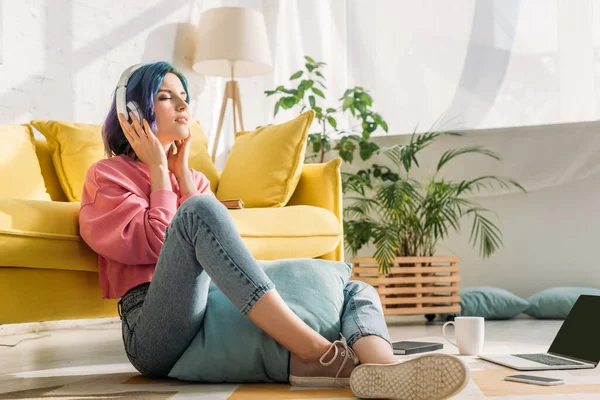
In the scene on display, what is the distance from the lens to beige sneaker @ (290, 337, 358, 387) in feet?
4.79

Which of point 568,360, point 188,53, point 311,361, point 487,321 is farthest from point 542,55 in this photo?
point 311,361

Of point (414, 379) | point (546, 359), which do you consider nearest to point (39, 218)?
point (414, 379)

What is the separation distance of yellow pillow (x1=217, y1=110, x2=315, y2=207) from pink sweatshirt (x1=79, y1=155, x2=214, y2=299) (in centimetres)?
101

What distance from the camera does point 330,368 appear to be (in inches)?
57.9

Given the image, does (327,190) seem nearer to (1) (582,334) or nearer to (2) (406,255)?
(2) (406,255)

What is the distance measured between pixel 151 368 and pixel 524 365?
0.89m

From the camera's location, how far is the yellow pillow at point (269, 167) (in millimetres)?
2852

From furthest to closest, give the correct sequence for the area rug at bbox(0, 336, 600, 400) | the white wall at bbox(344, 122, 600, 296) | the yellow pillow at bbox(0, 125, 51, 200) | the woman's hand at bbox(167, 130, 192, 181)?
1. the white wall at bbox(344, 122, 600, 296)
2. the yellow pillow at bbox(0, 125, 51, 200)
3. the woman's hand at bbox(167, 130, 192, 181)
4. the area rug at bbox(0, 336, 600, 400)

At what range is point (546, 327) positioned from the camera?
123 inches

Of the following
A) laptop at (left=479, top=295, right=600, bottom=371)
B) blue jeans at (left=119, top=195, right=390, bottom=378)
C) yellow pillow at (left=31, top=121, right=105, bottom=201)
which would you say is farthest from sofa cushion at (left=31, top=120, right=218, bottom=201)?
laptop at (left=479, top=295, right=600, bottom=371)

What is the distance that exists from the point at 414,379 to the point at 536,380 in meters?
0.44

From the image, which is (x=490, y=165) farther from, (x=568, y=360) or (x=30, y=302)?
(x=30, y=302)

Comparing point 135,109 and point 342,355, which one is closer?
point 342,355

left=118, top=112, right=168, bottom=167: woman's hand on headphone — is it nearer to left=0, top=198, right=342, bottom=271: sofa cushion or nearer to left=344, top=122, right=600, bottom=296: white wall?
left=0, top=198, right=342, bottom=271: sofa cushion
